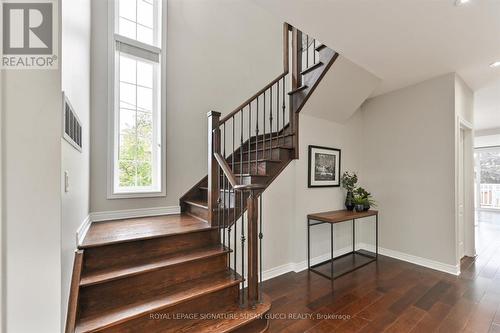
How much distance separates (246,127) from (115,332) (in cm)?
313

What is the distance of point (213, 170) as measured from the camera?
8.20 feet

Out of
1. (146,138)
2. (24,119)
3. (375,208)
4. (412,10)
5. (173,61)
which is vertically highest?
(173,61)

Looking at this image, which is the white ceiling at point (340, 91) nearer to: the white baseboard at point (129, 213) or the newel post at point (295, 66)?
the newel post at point (295, 66)

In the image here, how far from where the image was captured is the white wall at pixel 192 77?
2848mm

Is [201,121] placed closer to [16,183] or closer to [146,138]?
[146,138]

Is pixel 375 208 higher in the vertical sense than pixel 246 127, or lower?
lower

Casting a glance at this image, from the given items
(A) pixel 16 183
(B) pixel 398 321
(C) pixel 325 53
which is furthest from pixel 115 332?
(C) pixel 325 53

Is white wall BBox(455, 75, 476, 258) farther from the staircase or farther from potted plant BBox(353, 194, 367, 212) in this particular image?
the staircase

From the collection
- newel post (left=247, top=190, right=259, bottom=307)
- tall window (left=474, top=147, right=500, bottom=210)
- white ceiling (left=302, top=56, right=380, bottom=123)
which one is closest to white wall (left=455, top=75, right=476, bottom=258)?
white ceiling (left=302, top=56, right=380, bottom=123)

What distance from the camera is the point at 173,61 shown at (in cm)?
336

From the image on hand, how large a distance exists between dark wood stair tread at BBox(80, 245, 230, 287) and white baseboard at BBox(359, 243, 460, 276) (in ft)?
9.58


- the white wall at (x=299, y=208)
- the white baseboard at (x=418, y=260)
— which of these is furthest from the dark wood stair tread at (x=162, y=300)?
the white baseboard at (x=418, y=260)

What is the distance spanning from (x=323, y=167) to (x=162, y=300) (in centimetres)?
272

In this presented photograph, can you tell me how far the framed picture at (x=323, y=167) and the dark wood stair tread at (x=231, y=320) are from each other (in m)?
1.89
